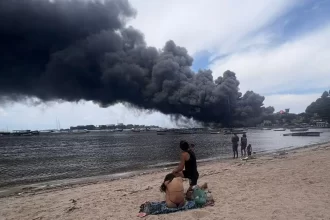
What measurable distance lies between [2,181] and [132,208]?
2119cm

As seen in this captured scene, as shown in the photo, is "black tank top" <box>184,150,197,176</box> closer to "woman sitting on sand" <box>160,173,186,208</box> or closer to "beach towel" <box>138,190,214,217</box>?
"woman sitting on sand" <box>160,173,186,208</box>

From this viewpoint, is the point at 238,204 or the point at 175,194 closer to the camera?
the point at 175,194

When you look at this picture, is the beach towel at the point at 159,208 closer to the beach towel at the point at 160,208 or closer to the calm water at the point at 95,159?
the beach towel at the point at 160,208

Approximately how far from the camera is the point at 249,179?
12797 mm

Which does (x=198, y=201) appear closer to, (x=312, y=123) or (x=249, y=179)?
(x=249, y=179)

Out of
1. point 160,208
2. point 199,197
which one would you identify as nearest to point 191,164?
point 199,197

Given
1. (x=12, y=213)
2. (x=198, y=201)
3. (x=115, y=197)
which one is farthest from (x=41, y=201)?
(x=198, y=201)

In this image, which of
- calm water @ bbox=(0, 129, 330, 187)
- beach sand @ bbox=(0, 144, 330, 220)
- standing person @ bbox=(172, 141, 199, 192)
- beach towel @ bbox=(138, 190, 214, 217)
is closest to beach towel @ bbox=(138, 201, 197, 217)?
beach towel @ bbox=(138, 190, 214, 217)

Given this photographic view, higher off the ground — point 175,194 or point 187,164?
point 187,164

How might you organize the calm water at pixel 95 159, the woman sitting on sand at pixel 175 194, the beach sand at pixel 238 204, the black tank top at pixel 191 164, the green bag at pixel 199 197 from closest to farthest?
the beach sand at pixel 238 204 < the woman sitting on sand at pixel 175 194 < the green bag at pixel 199 197 < the black tank top at pixel 191 164 < the calm water at pixel 95 159

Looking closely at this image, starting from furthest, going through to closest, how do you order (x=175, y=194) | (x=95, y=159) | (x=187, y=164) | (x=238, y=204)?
(x=95, y=159) < (x=187, y=164) < (x=238, y=204) < (x=175, y=194)

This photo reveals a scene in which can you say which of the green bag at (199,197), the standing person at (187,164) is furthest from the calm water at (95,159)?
the green bag at (199,197)

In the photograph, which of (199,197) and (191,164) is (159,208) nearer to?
(199,197)

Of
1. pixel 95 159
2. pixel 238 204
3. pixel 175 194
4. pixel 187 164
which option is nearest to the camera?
pixel 175 194
